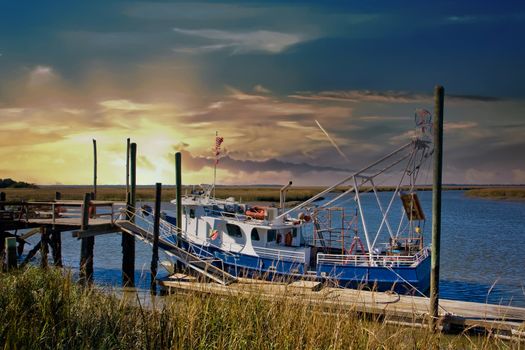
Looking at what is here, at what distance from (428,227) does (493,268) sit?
21466 mm

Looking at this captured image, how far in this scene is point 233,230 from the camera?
21391 millimetres

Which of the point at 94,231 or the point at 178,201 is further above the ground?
the point at 178,201

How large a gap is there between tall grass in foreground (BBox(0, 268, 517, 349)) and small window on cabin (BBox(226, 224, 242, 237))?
43.9 ft

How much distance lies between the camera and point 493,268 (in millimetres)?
28250

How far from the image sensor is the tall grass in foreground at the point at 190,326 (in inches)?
242

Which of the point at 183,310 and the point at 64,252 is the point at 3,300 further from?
the point at 64,252

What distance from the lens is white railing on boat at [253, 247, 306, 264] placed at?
19.8 meters

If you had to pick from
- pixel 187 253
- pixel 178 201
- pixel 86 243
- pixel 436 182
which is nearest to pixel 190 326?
pixel 436 182

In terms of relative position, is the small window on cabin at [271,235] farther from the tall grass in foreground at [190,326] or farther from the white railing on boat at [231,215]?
the tall grass in foreground at [190,326]

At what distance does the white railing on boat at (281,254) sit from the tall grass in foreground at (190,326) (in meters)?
12.1

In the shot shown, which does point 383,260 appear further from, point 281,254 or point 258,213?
point 258,213

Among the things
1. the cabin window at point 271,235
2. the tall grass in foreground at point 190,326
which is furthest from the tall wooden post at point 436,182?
the cabin window at point 271,235

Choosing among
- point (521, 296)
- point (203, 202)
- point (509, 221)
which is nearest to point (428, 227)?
point (509, 221)

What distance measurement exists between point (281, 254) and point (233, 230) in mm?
2389
